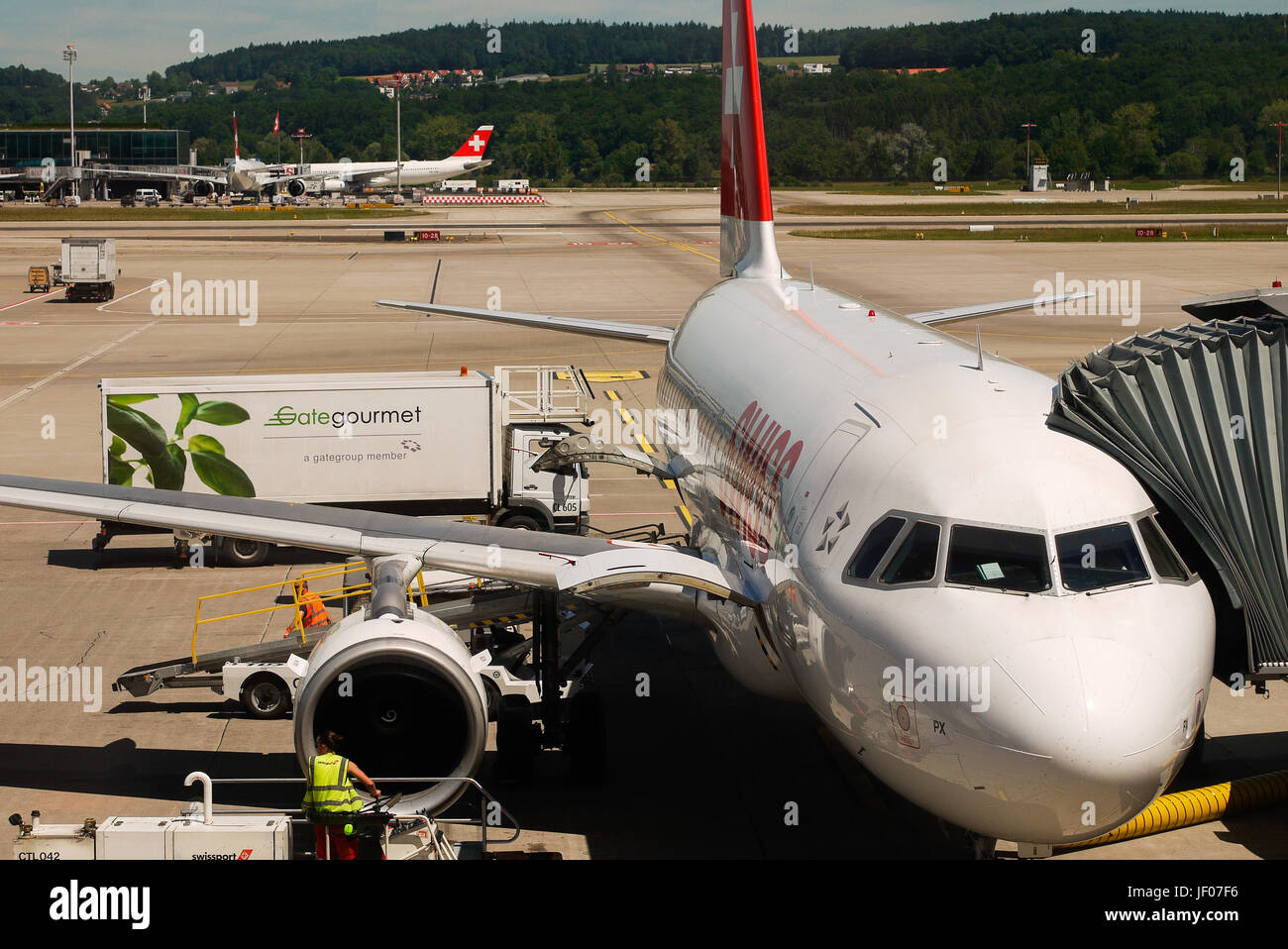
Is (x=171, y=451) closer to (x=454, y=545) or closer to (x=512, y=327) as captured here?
(x=454, y=545)

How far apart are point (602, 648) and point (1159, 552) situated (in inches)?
444

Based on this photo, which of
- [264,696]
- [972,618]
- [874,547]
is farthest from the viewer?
[264,696]

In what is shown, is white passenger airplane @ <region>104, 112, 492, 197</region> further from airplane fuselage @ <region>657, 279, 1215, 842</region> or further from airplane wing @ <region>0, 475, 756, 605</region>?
airplane fuselage @ <region>657, 279, 1215, 842</region>

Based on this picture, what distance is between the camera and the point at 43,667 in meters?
19.0

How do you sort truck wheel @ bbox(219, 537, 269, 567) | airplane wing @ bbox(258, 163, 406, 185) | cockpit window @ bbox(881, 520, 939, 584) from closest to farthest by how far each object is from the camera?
cockpit window @ bbox(881, 520, 939, 584) → truck wheel @ bbox(219, 537, 269, 567) → airplane wing @ bbox(258, 163, 406, 185)

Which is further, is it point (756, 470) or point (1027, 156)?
point (1027, 156)

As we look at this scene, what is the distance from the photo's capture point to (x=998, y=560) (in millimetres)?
9680

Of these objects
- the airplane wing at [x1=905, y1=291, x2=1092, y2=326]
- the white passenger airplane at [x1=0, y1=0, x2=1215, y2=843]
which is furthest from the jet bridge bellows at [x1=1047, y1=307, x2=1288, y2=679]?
the airplane wing at [x1=905, y1=291, x2=1092, y2=326]

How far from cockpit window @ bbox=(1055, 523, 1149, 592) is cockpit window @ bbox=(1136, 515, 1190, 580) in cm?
17

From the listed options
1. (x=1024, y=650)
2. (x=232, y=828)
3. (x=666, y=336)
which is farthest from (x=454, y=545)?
(x=666, y=336)

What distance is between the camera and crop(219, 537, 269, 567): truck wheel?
24.7 metres

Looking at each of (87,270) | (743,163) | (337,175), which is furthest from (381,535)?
(337,175)

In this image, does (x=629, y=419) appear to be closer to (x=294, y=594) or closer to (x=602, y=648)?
(x=294, y=594)

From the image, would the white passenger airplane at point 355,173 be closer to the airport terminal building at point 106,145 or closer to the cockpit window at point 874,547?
the airport terminal building at point 106,145
